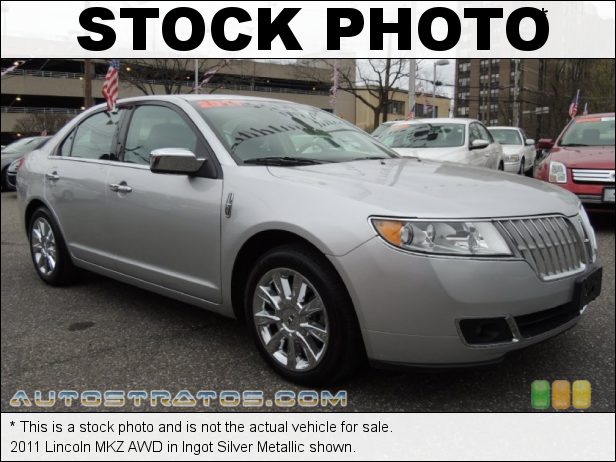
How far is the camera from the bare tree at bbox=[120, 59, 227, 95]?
6.69ft

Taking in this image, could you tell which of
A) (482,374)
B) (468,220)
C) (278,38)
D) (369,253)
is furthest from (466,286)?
(278,38)

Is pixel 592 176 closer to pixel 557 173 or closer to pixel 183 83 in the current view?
pixel 557 173

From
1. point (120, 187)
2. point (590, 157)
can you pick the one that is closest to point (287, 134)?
point (120, 187)

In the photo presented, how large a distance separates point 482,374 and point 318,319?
0.70 metres

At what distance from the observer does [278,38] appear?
1.90 metres

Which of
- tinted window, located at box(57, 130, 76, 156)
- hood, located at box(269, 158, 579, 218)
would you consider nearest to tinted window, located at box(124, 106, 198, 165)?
hood, located at box(269, 158, 579, 218)

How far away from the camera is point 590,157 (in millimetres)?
4000

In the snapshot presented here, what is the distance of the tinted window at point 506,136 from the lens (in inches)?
90.4

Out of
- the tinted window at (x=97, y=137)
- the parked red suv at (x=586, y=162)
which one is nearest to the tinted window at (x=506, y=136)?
the parked red suv at (x=586, y=162)

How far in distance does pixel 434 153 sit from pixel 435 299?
0.65 metres

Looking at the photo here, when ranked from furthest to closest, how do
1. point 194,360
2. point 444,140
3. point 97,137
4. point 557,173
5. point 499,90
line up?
point 97,137, point 557,173, point 194,360, point 444,140, point 499,90

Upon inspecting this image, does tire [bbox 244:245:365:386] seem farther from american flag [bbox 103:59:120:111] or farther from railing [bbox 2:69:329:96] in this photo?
american flag [bbox 103:59:120:111]

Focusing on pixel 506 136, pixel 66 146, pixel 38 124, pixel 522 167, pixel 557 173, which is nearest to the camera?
pixel 506 136

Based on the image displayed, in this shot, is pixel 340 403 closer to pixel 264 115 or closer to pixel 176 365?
pixel 176 365
